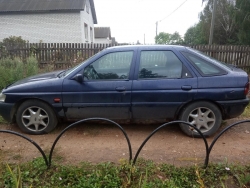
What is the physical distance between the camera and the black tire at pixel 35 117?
12.2 ft

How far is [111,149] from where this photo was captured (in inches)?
136

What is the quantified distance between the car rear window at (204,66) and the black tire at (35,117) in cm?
258

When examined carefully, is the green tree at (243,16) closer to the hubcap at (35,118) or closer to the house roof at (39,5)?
the house roof at (39,5)

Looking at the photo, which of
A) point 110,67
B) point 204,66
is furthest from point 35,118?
point 204,66

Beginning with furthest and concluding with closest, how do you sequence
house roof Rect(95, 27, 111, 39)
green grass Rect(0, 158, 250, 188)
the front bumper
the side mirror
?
house roof Rect(95, 27, 111, 39) → the front bumper → the side mirror → green grass Rect(0, 158, 250, 188)

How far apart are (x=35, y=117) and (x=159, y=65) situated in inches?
91.9

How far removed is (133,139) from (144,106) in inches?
24.3

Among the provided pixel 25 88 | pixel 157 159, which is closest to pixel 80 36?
pixel 25 88

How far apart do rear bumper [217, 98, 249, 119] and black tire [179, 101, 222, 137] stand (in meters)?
0.11

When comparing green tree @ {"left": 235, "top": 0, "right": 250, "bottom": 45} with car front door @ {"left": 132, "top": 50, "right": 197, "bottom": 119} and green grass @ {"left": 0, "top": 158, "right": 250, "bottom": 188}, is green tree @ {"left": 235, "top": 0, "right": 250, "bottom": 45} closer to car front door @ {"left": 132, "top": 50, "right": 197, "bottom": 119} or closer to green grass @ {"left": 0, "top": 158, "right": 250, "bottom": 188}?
car front door @ {"left": 132, "top": 50, "right": 197, "bottom": 119}

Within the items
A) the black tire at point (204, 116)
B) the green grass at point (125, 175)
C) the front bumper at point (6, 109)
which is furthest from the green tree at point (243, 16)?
the front bumper at point (6, 109)

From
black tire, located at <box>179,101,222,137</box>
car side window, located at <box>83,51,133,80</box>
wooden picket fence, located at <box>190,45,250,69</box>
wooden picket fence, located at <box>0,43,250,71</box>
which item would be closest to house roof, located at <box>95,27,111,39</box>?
wooden picket fence, located at <box>0,43,250,71</box>

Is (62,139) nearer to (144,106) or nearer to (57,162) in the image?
(57,162)

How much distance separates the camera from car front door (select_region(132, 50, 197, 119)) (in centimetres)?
363
